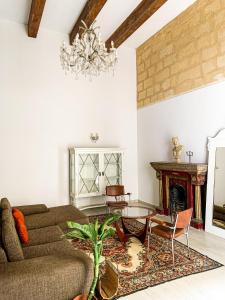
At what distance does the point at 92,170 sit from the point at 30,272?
3.77m

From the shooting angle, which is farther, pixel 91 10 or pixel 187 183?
pixel 187 183

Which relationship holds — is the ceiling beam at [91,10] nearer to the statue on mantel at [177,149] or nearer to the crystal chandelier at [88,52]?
the crystal chandelier at [88,52]

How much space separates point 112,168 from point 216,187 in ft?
8.14

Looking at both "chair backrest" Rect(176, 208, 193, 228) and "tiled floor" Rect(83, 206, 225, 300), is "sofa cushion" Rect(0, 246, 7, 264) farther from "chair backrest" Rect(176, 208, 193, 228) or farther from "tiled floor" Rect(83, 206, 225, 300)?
"chair backrest" Rect(176, 208, 193, 228)

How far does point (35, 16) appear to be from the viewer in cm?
454

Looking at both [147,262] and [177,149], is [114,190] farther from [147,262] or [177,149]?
[147,262]

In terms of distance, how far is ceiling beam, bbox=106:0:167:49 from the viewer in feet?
14.4

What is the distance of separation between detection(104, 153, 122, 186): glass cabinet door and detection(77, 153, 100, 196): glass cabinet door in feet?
0.76

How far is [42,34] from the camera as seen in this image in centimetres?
548

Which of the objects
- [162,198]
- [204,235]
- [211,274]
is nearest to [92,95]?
[162,198]

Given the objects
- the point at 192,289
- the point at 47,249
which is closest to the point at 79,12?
the point at 47,249

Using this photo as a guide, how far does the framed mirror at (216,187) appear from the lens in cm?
390

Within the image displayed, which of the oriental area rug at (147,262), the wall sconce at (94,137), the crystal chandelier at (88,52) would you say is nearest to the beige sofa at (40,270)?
the oriental area rug at (147,262)

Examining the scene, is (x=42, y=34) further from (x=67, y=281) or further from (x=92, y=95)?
(x=67, y=281)
